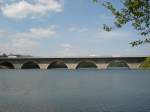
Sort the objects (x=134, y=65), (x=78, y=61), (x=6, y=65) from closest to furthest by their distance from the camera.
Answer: (x=134, y=65) → (x=78, y=61) → (x=6, y=65)

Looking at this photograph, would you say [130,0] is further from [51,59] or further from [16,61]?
[16,61]

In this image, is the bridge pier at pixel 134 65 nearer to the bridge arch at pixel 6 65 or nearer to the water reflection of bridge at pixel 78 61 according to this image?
the water reflection of bridge at pixel 78 61

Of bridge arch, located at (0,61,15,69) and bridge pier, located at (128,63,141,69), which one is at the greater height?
bridge arch, located at (0,61,15,69)

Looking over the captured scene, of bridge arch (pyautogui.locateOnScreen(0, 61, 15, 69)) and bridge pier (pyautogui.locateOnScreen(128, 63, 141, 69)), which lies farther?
bridge arch (pyautogui.locateOnScreen(0, 61, 15, 69))

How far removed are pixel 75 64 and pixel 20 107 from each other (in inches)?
4549

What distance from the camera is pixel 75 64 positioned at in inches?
5630

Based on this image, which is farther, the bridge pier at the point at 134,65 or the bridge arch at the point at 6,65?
the bridge arch at the point at 6,65

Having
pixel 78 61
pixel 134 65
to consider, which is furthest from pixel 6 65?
pixel 134 65

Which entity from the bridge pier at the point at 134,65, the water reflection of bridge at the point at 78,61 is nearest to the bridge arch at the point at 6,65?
the water reflection of bridge at the point at 78,61

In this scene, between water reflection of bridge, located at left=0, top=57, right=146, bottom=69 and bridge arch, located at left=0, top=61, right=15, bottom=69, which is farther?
bridge arch, located at left=0, top=61, right=15, bottom=69

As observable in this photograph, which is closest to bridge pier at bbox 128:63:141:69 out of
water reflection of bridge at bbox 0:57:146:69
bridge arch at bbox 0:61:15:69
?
water reflection of bridge at bbox 0:57:146:69

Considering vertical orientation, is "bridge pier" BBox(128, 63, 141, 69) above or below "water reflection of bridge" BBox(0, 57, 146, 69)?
below

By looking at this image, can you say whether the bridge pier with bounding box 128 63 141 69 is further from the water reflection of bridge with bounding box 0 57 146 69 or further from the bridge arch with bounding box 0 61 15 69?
the bridge arch with bounding box 0 61 15 69

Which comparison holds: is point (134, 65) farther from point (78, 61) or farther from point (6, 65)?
point (6, 65)
